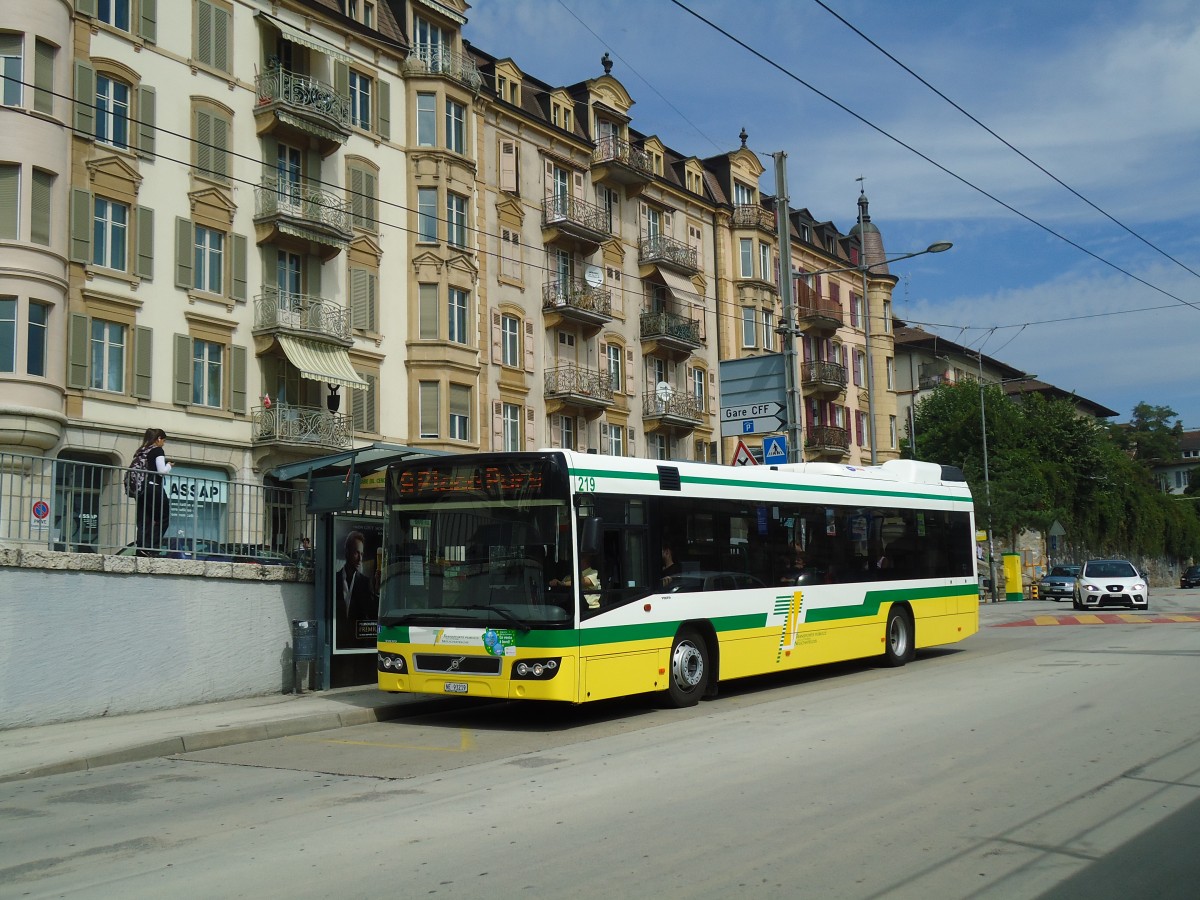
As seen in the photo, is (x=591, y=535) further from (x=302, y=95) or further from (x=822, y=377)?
(x=822, y=377)

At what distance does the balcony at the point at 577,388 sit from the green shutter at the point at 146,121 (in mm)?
15528

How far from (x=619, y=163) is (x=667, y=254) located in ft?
15.7

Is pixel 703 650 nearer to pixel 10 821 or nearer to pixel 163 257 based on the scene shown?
pixel 10 821

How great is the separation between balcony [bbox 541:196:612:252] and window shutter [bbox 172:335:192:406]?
49.4ft

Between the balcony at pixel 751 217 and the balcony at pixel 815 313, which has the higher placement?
the balcony at pixel 751 217

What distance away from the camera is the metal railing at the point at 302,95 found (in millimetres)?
30562

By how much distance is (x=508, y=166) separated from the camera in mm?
38562

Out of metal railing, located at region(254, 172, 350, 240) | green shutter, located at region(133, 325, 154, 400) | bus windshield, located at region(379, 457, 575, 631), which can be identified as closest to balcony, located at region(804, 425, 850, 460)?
metal railing, located at region(254, 172, 350, 240)

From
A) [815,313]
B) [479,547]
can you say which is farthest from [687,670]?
[815,313]

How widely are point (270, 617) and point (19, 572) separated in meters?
3.55

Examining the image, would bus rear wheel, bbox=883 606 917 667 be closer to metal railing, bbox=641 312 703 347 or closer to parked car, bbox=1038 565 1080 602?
metal railing, bbox=641 312 703 347

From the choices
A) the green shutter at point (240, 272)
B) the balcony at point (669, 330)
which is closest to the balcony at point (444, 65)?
the green shutter at point (240, 272)

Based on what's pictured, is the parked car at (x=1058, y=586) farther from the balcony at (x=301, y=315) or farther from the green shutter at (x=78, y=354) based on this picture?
the green shutter at (x=78, y=354)

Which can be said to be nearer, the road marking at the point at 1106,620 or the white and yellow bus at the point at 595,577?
the white and yellow bus at the point at 595,577
